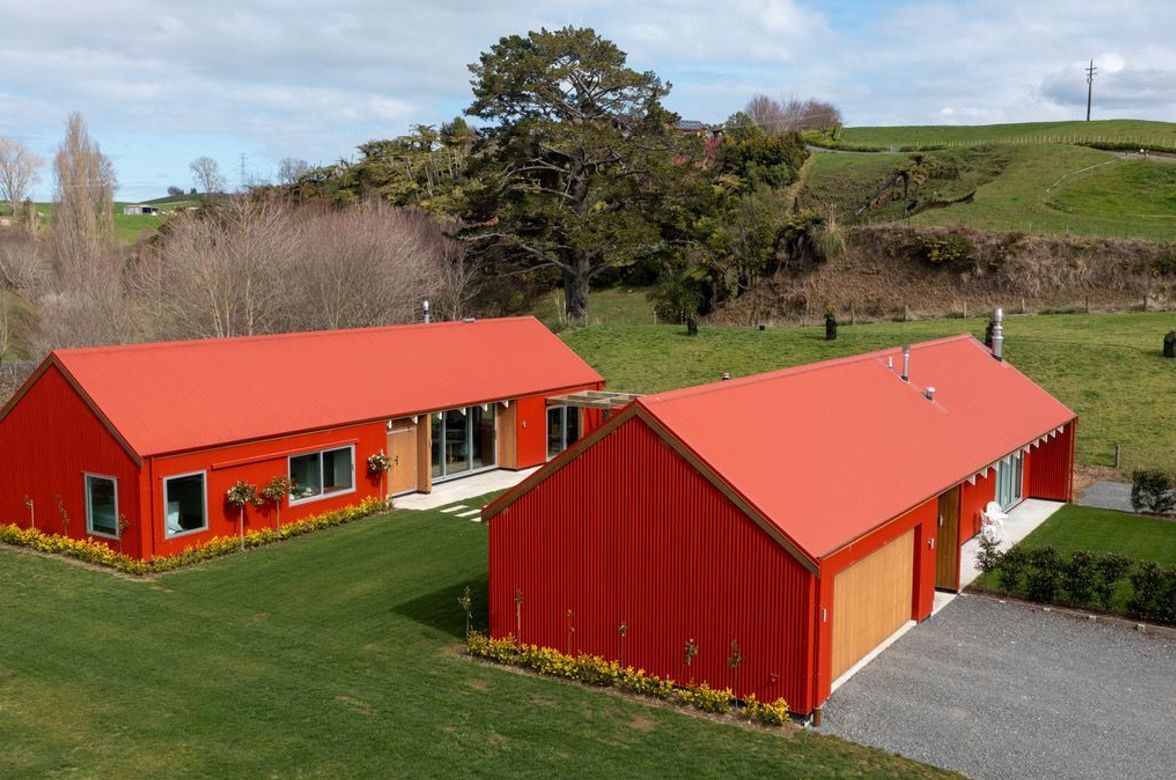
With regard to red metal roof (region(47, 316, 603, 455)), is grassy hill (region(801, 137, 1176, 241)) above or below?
above

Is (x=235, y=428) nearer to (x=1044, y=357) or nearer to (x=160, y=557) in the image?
(x=160, y=557)

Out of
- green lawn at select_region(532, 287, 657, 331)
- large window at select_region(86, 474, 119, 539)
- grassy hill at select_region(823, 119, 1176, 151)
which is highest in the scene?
grassy hill at select_region(823, 119, 1176, 151)

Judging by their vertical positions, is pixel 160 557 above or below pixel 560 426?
below

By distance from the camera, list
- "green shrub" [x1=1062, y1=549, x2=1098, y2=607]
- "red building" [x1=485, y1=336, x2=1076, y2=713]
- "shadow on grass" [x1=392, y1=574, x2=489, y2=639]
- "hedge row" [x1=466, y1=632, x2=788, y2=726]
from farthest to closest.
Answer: "green shrub" [x1=1062, y1=549, x2=1098, y2=607] → "shadow on grass" [x1=392, y1=574, x2=489, y2=639] → "red building" [x1=485, y1=336, x2=1076, y2=713] → "hedge row" [x1=466, y1=632, x2=788, y2=726]

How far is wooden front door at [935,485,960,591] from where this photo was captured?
18641 millimetres

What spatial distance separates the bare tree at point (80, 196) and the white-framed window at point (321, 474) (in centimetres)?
3705

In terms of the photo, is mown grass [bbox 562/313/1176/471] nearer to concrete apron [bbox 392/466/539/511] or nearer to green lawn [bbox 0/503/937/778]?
concrete apron [bbox 392/466/539/511]

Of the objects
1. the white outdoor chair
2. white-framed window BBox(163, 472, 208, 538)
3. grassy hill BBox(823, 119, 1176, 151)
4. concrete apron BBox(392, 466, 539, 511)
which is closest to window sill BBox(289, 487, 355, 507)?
concrete apron BBox(392, 466, 539, 511)

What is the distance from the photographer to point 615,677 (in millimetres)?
14352

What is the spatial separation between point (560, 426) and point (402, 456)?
6.51m

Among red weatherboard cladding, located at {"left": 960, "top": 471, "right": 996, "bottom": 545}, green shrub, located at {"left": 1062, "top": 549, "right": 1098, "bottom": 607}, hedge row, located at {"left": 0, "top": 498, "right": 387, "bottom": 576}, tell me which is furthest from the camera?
red weatherboard cladding, located at {"left": 960, "top": 471, "right": 996, "bottom": 545}

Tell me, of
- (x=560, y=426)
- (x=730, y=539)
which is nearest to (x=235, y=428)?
(x=560, y=426)

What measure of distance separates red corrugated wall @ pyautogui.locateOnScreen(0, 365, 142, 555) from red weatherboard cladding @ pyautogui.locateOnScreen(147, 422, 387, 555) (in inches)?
17.9

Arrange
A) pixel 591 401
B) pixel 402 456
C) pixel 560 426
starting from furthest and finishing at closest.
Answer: pixel 560 426, pixel 591 401, pixel 402 456
